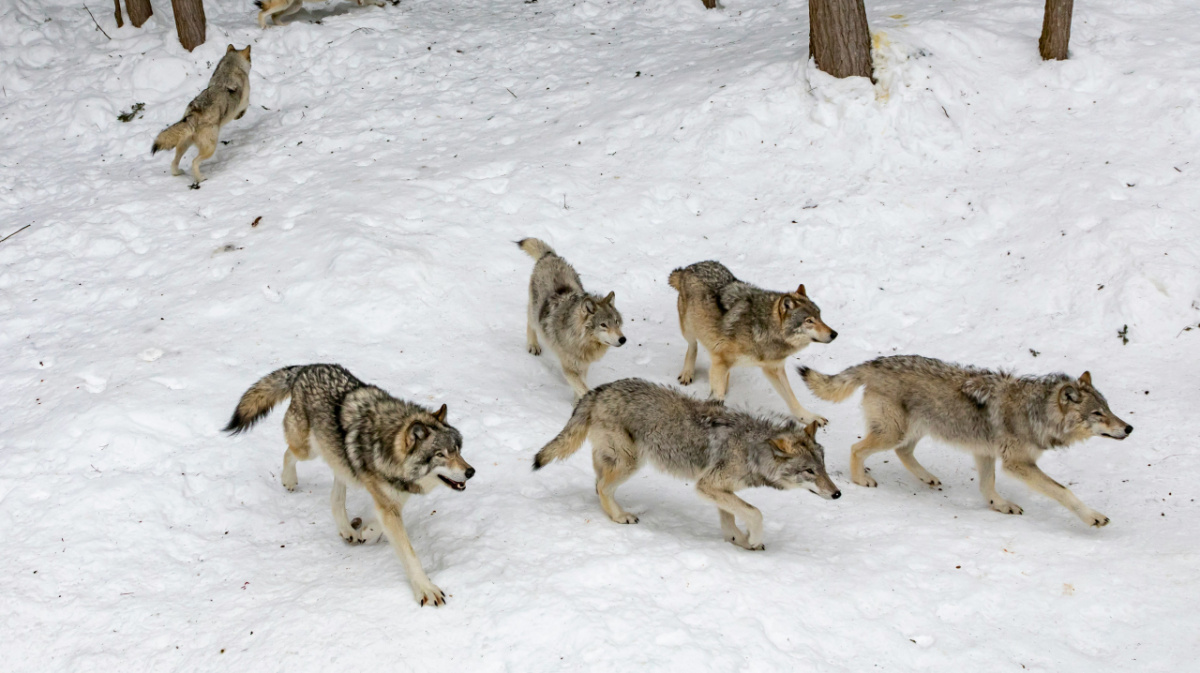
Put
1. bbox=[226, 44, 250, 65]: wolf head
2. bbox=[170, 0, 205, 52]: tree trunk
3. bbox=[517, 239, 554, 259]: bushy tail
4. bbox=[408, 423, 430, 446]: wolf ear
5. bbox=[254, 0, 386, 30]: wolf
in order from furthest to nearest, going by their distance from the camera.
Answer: bbox=[254, 0, 386, 30]: wolf → bbox=[170, 0, 205, 52]: tree trunk → bbox=[226, 44, 250, 65]: wolf head → bbox=[517, 239, 554, 259]: bushy tail → bbox=[408, 423, 430, 446]: wolf ear

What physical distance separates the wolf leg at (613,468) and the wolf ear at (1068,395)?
388 cm

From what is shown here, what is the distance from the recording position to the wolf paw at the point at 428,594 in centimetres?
638

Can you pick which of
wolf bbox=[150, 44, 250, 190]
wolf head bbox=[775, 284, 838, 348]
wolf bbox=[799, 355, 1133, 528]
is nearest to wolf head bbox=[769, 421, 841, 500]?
wolf bbox=[799, 355, 1133, 528]

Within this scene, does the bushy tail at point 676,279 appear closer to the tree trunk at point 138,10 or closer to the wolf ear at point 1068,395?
the wolf ear at point 1068,395

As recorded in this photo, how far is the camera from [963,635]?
624cm

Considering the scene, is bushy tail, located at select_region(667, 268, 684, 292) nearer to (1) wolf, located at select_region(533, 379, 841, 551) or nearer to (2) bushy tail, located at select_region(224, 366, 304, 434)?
(1) wolf, located at select_region(533, 379, 841, 551)

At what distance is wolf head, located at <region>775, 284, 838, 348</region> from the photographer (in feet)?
31.3

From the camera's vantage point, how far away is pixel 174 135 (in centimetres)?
1399

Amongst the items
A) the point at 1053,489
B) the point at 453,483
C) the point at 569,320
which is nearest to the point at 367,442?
the point at 453,483

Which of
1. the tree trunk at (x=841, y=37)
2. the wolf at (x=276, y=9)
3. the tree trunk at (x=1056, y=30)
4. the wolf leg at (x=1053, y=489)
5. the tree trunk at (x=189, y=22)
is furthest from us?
the wolf at (x=276, y=9)

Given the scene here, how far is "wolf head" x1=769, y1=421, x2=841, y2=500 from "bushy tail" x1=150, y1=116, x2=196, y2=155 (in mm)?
11261

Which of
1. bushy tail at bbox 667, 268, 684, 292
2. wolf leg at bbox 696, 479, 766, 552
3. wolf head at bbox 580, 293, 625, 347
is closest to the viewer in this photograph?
wolf leg at bbox 696, 479, 766, 552

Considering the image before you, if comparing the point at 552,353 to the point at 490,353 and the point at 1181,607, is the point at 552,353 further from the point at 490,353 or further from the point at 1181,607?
the point at 1181,607

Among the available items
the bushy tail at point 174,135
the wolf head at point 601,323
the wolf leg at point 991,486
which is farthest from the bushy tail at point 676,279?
the bushy tail at point 174,135
